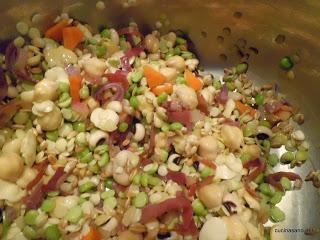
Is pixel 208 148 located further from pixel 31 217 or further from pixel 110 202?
pixel 31 217

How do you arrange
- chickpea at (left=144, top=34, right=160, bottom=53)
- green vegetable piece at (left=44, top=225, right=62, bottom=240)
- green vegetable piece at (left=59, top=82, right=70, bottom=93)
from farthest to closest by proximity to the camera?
chickpea at (left=144, top=34, right=160, bottom=53) → green vegetable piece at (left=59, top=82, right=70, bottom=93) → green vegetable piece at (left=44, top=225, right=62, bottom=240)

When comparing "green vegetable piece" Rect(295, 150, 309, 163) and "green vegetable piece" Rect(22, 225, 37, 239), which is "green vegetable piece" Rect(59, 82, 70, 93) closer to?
"green vegetable piece" Rect(22, 225, 37, 239)

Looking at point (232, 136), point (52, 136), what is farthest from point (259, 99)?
point (52, 136)

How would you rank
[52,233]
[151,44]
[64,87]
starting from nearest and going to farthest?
[52,233]
[64,87]
[151,44]

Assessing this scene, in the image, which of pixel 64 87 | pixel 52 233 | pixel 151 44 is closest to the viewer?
pixel 52 233

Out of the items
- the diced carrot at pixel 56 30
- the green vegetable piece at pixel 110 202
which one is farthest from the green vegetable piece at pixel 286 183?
the diced carrot at pixel 56 30

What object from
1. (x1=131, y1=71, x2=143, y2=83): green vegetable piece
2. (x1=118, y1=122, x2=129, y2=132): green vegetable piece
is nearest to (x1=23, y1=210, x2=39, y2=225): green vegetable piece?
(x1=118, y1=122, x2=129, y2=132): green vegetable piece

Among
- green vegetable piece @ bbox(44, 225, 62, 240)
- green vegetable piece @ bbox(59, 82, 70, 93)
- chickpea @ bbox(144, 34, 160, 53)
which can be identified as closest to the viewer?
green vegetable piece @ bbox(44, 225, 62, 240)
